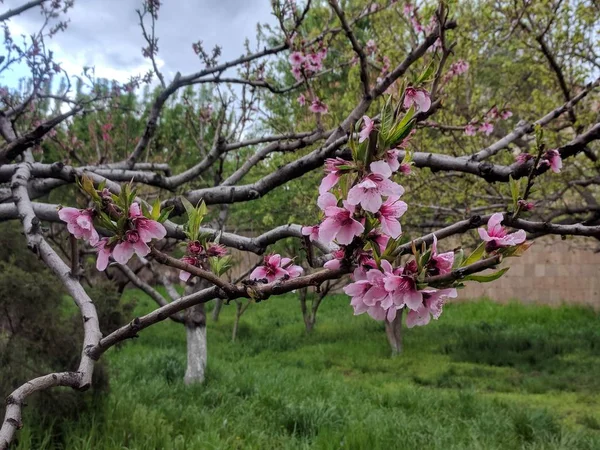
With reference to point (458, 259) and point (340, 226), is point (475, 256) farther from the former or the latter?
point (340, 226)

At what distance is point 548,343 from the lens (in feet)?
28.7

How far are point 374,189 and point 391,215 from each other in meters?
0.10

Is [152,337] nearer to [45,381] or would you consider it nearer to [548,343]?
[548,343]

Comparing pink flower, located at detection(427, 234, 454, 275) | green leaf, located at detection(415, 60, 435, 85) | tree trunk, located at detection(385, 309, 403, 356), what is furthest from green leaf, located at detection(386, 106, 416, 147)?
tree trunk, located at detection(385, 309, 403, 356)

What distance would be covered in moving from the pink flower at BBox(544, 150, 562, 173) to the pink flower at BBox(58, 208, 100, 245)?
1689mm

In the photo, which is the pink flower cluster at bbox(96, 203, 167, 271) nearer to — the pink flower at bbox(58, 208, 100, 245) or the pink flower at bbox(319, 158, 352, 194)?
the pink flower at bbox(58, 208, 100, 245)

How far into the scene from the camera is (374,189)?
1.07 m

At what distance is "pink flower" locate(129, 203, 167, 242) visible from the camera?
4.09 feet

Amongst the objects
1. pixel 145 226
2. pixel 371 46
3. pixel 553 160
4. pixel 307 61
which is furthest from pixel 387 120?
pixel 371 46

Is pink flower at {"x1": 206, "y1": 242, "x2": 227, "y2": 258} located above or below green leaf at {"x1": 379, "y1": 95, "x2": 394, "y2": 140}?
below

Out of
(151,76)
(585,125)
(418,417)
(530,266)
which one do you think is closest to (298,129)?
(151,76)

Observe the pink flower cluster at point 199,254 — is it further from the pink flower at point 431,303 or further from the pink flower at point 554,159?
the pink flower at point 554,159

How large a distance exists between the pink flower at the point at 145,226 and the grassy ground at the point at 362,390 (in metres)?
2.87

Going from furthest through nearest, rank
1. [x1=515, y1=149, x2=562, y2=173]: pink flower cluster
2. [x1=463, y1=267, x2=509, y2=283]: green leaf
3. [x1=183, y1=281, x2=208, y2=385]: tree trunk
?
[x1=183, y1=281, x2=208, y2=385]: tree trunk
[x1=515, y1=149, x2=562, y2=173]: pink flower cluster
[x1=463, y1=267, x2=509, y2=283]: green leaf
